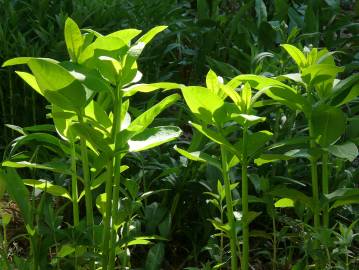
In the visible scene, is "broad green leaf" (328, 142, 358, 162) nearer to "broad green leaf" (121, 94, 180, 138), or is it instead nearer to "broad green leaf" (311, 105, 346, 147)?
→ "broad green leaf" (311, 105, 346, 147)

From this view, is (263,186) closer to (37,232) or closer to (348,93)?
(348,93)

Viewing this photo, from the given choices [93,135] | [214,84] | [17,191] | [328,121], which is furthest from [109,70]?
[328,121]

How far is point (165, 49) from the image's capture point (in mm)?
3643

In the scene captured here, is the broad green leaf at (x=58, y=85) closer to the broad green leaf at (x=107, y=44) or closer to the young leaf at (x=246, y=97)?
the broad green leaf at (x=107, y=44)

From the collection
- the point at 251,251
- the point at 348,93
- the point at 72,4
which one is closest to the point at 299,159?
the point at 251,251

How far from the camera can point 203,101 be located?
1.59m

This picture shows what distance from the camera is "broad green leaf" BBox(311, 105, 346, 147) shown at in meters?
1.62

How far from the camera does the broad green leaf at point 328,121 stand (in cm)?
162

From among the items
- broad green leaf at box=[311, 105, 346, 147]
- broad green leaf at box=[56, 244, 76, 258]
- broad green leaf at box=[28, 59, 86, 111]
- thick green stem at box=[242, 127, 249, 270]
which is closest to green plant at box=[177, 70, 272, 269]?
thick green stem at box=[242, 127, 249, 270]

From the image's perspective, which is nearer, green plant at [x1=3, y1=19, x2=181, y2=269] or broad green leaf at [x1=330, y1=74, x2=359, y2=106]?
green plant at [x1=3, y1=19, x2=181, y2=269]

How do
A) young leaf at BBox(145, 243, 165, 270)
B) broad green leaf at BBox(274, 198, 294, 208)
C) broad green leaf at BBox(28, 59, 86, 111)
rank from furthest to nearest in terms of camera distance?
young leaf at BBox(145, 243, 165, 270) → broad green leaf at BBox(274, 198, 294, 208) → broad green leaf at BBox(28, 59, 86, 111)

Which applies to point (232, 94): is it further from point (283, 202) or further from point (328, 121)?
point (283, 202)

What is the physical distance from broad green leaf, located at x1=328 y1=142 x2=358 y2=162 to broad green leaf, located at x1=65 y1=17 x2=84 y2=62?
61cm

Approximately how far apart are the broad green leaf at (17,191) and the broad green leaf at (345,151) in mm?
706
